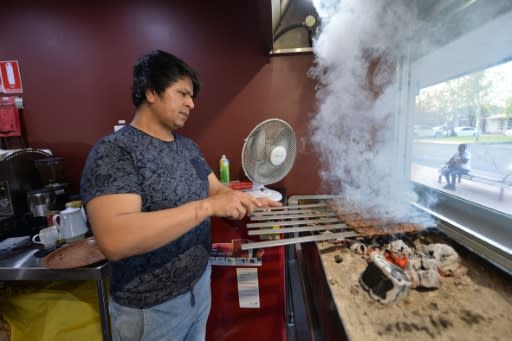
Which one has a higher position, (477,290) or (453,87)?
(453,87)

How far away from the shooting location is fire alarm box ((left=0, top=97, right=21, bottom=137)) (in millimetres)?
2084

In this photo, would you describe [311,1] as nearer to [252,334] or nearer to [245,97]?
[245,97]

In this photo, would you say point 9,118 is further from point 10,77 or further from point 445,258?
point 445,258

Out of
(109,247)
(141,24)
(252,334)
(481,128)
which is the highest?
(141,24)

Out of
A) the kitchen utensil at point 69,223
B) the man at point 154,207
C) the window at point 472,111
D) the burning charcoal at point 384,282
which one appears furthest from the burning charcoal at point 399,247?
the kitchen utensil at point 69,223

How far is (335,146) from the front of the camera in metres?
2.13

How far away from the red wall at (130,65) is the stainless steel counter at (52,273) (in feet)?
3.52

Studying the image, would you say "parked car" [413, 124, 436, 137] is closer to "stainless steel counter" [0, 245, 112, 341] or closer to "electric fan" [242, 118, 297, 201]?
"electric fan" [242, 118, 297, 201]

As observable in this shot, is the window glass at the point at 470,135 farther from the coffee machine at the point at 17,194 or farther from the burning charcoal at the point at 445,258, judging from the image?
the coffee machine at the point at 17,194

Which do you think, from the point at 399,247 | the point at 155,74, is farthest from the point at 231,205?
the point at 399,247

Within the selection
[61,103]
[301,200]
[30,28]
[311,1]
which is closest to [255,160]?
[301,200]

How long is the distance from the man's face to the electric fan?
1.67 feet

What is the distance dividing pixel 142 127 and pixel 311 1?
185 centimetres

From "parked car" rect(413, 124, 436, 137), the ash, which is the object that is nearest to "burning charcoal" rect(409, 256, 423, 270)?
the ash
